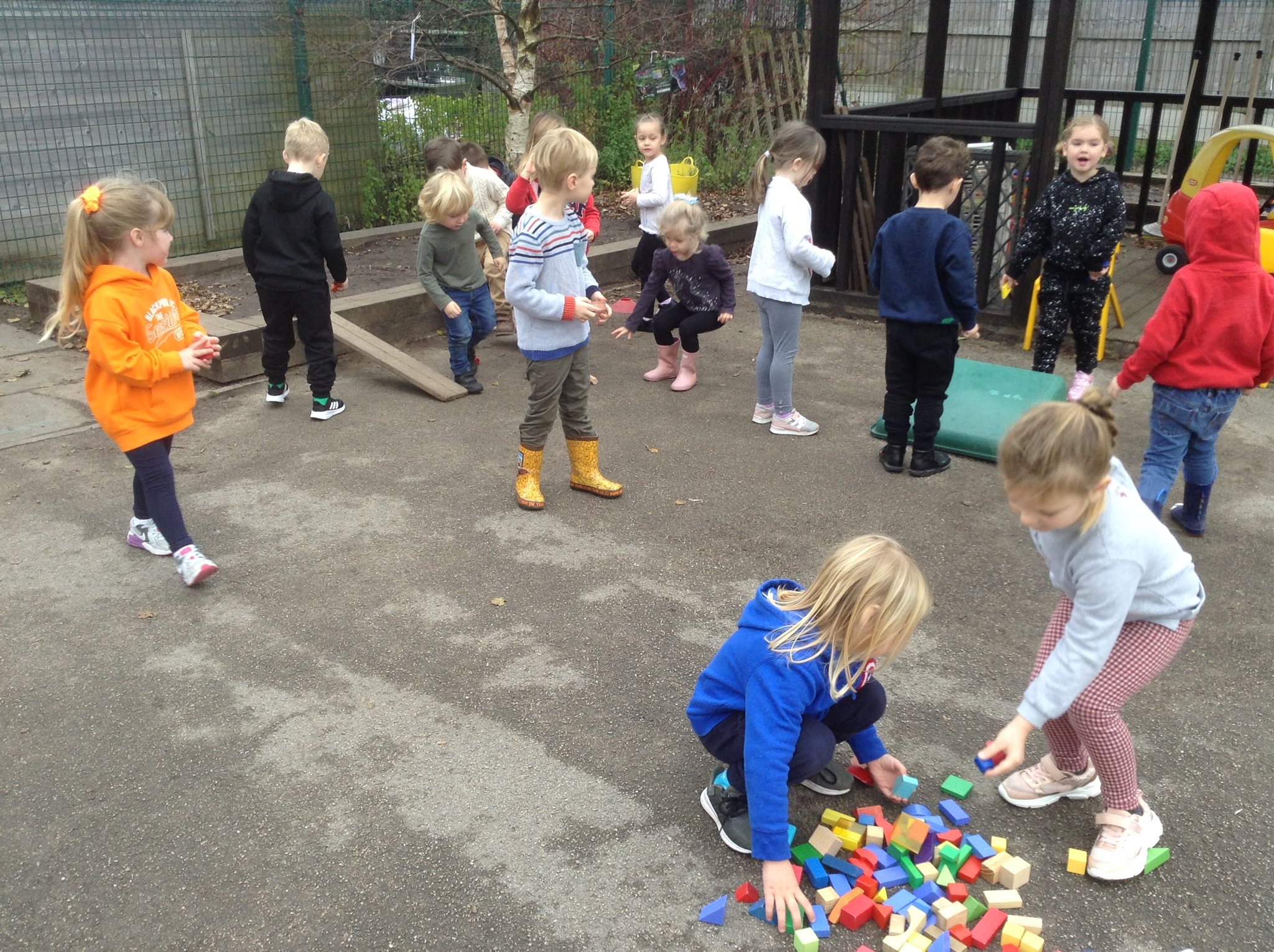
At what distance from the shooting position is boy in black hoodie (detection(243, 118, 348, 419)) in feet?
20.3

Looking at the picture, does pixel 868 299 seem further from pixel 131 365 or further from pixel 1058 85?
pixel 131 365

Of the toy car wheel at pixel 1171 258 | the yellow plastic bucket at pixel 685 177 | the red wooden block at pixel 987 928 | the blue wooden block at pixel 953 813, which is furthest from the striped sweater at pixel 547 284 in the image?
the yellow plastic bucket at pixel 685 177

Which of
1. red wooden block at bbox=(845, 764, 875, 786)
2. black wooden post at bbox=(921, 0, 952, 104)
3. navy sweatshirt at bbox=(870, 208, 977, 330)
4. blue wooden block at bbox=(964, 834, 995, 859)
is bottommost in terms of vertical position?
red wooden block at bbox=(845, 764, 875, 786)

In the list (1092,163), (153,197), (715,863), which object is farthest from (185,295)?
(715,863)

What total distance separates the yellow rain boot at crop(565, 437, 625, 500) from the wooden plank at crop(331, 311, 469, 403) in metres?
1.68

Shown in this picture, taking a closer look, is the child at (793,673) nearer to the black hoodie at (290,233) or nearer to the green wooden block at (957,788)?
the green wooden block at (957,788)

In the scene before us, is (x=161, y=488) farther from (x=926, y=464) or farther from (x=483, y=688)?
(x=926, y=464)

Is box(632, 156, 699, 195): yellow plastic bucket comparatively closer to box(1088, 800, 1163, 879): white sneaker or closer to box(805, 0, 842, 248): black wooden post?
box(805, 0, 842, 248): black wooden post

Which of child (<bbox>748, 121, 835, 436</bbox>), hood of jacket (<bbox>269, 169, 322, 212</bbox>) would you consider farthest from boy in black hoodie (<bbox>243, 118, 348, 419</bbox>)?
child (<bbox>748, 121, 835, 436</bbox>)

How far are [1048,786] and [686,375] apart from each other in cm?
421

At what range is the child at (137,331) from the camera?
419 cm

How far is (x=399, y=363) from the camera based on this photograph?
7.02 m

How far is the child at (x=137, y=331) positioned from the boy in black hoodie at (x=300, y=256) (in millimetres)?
1695

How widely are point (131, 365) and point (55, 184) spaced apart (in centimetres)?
581
